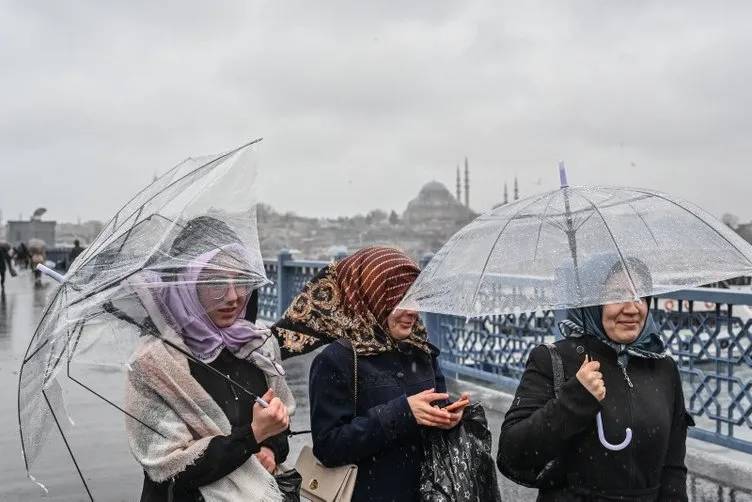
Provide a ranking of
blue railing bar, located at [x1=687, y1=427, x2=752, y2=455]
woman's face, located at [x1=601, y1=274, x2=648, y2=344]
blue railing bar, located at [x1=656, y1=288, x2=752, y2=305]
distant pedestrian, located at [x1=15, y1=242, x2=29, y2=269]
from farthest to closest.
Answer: distant pedestrian, located at [x1=15, y1=242, x2=29, y2=269] < blue railing bar, located at [x1=687, y1=427, x2=752, y2=455] < blue railing bar, located at [x1=656, y1=288, x2=752, y2=305] < woman's face, located at [x1=601, y1=274, x2=648, y2=344]

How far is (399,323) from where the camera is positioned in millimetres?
2982

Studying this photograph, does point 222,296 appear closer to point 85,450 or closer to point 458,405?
point 458,405

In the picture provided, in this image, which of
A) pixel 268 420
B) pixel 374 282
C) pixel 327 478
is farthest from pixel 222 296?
pixel 327 478

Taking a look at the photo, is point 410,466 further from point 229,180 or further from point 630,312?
point 229,180

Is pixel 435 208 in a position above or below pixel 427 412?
above

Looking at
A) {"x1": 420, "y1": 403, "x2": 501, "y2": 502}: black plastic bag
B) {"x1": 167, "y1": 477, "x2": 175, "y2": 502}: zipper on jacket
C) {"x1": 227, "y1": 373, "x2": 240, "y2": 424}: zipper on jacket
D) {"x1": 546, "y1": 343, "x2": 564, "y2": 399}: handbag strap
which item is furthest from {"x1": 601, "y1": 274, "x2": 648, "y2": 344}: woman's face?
{"x1": 167, "y1": 477, "x2": 175, "y2": 502}: zipper on jacket

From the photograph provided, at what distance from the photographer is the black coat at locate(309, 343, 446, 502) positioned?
9.29ft

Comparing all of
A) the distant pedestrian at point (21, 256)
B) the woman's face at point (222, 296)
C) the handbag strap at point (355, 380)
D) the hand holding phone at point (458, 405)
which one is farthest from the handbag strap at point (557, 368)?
the distant pedestrian at point (21, 256)

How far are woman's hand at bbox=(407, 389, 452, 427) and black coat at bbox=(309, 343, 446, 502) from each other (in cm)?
2

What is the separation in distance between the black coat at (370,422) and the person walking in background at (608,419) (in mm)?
372

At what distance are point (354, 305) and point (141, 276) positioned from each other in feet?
2.66

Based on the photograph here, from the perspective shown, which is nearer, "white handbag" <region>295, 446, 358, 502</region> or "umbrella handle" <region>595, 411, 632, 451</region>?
"umbrella handle" <region>595, 411, 632, 451</region>

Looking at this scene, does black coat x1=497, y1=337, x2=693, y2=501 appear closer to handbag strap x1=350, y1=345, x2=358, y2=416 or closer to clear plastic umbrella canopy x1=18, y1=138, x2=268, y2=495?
handbag strap x1=350, y1=345, x2=358, y2=416

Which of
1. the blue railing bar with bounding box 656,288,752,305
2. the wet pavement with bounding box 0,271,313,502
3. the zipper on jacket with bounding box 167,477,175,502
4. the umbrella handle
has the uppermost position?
the blue railing bar with bounding box 656,288,752,305
